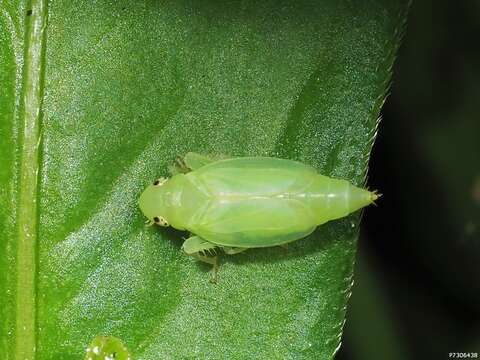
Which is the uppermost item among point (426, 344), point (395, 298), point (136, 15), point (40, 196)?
point (136, 15)

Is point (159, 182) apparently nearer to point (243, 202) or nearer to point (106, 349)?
point (243, 202)

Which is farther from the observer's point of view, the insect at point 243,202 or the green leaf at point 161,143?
the insect at point 243,202

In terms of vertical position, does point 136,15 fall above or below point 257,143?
above

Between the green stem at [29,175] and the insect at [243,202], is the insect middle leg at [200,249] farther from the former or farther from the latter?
the green stem at [29,175]

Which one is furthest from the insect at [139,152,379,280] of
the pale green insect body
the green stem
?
the green stem

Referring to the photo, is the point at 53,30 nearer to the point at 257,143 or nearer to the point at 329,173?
the point at 257,143

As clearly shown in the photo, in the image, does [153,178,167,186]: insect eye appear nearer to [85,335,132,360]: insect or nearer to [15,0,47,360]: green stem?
[15,0,47,360]: green stem

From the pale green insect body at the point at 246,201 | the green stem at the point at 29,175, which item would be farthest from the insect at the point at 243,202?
the green stem at the point at 29,175

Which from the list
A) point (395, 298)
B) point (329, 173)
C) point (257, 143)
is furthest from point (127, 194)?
point (395, 298)
